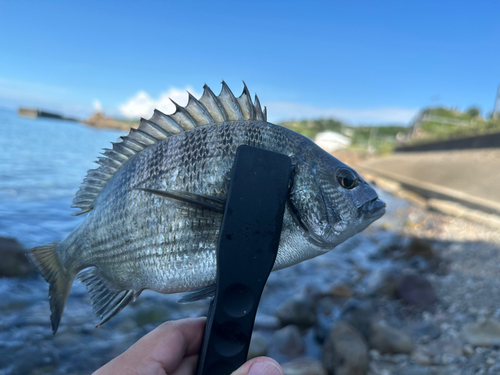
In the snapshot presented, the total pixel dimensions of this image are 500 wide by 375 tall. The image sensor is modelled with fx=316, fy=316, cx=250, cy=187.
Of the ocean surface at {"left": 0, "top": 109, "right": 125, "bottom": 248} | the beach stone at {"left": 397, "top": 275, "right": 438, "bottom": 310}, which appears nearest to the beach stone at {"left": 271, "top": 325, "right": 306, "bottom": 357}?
the beach stone at {"left": 397, "top": 275, "right": 438, "bottom": 310}

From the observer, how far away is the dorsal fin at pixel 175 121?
103 centimetres

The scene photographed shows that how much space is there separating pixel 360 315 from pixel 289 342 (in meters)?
1.14

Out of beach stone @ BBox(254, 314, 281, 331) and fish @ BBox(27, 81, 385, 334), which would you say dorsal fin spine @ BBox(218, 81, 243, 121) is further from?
beach stone @ BBox(254, 314, 281, 331)

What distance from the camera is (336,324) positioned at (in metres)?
4.36

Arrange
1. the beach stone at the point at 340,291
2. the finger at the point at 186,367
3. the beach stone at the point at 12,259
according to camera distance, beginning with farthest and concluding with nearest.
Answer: the beach stone at the point at 340,291, the beach stone at the point at 12,259, the finger at the point at 186,367

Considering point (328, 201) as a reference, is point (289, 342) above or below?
below

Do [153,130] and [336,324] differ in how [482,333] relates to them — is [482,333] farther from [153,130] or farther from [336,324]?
[153,130]

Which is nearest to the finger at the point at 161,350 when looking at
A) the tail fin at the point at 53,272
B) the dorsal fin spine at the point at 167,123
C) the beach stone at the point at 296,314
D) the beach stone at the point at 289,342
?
the tail fin at the point at 53,272

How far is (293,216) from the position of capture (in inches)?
37.3

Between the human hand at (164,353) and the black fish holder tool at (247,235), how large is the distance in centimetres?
51

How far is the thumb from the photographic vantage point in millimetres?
941

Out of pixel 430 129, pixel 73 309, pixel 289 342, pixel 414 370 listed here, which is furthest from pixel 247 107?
pixel 430 129

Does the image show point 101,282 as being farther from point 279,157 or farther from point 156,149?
point 279,157

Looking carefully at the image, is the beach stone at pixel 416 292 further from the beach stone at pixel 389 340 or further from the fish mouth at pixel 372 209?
the fish mouth at pixel 372 209
